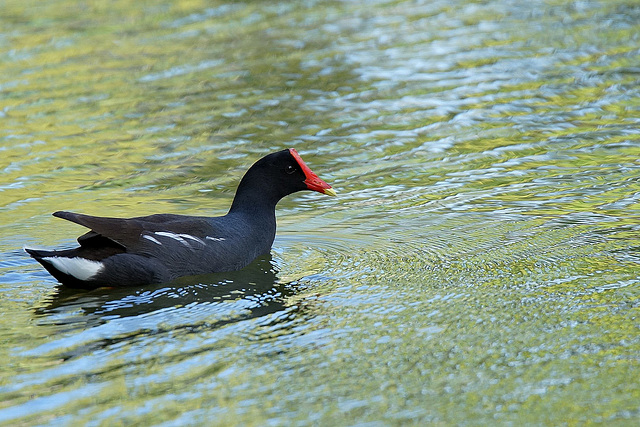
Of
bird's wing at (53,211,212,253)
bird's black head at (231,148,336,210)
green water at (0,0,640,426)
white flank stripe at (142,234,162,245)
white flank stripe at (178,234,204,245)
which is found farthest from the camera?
bird's black head at (231,148,336,210)

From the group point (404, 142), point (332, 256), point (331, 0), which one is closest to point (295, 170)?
point (332, 256)

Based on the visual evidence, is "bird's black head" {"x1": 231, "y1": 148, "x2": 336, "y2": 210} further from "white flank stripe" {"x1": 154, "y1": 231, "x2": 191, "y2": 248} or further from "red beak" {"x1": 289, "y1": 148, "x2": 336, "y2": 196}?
"white flank stripe" {"x1": 154, "y1": 231, "x2": 191, "y2": 248}

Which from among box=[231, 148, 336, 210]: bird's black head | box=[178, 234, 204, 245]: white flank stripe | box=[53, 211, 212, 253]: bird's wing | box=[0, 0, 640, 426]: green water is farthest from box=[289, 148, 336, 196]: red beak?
box=[178, 234, 204, 245]: white flank stripe

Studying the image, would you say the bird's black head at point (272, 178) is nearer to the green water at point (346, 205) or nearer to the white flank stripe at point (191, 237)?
the green water at point (346, 205)

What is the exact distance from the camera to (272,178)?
21.5 feet

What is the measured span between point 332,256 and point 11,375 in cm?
252

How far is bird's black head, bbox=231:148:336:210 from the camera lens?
6516 millimetres

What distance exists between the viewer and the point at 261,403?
4.10 meters

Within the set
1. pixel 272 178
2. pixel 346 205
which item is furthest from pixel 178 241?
pixel 346 205

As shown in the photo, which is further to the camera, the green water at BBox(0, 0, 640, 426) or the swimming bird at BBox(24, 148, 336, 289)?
the swimming bird at BBox(24, 148, 336, 289)

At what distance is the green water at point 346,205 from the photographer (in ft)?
13.9

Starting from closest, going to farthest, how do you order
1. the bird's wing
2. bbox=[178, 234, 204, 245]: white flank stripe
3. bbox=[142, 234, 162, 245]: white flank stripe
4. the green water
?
the green water → the bird's wing → bbox=[142, 234, 162, 245]: white flank stripe → bbox=[178, 234, 204, 245]: white flank stripe

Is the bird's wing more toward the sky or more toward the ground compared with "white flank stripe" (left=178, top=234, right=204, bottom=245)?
more toward the sky

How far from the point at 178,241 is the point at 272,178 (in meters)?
0.95
